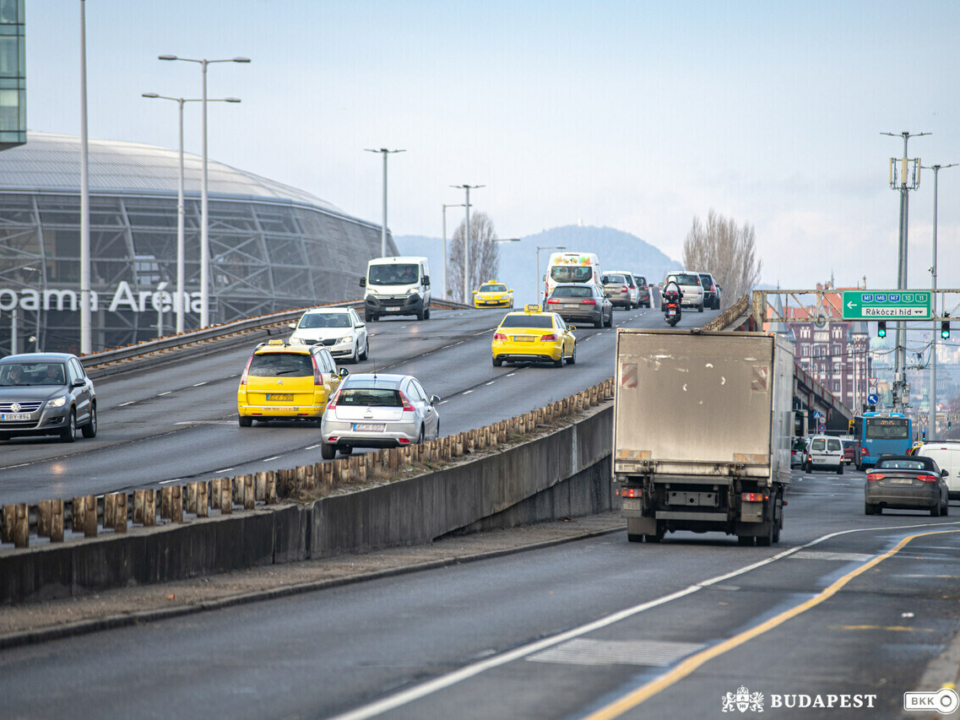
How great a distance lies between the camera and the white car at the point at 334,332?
40625 mm

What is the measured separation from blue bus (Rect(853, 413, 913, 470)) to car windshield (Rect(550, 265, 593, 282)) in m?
27.5

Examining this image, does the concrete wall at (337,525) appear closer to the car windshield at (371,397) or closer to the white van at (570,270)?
the car windshield at (371,397)

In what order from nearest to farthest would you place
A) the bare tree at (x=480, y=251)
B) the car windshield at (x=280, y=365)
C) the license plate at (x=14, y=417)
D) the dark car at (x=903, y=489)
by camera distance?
the license plate at (x=14, y=417) → the car windshield at (x=280, y=365) → the dark car at (x=903, y=489) → the bare tree at (x=480, y=251)

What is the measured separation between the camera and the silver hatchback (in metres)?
24.4

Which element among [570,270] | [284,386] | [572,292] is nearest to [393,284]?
[570,270]

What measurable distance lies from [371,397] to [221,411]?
9.33 meters

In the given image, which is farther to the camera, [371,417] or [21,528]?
[371,417]

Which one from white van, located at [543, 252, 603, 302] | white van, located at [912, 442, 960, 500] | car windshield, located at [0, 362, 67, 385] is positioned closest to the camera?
car windshield, located at [0, 362, 67, 385]

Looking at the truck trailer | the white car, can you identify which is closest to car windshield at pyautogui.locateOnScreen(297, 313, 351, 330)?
the white car

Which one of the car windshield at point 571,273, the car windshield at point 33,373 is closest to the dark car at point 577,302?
the car windshield at point 571,273

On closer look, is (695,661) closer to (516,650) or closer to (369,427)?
(516,650)

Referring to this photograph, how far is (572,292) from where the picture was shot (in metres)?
54.4

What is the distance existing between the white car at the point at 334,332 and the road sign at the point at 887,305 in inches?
1331

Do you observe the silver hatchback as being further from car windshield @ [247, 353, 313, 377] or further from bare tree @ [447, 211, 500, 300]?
bare tree @ [447, 211, 500, 300]
